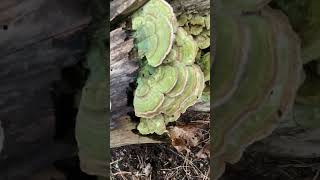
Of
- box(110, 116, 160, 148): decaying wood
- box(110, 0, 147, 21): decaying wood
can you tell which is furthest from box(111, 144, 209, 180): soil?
box(110, 0, 147, 21): decaying wood

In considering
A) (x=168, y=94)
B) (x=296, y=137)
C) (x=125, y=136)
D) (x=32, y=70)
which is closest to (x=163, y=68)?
(x=168, y=94)

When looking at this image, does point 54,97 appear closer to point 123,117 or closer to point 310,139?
point 123,117

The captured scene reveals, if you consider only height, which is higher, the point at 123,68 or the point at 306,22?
the point at 306,22

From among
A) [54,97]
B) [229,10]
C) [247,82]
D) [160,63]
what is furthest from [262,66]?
[54,97]

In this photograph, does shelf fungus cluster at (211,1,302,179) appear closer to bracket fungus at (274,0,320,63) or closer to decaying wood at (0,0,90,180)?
bracket fungus at (274,0,320,63)

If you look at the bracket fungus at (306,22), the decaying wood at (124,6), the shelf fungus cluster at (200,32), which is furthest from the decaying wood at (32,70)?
the bracket fungus at (306,22)

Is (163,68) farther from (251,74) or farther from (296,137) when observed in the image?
(296,137)

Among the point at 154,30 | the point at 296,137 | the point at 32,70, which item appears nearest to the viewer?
the point at 154,30
